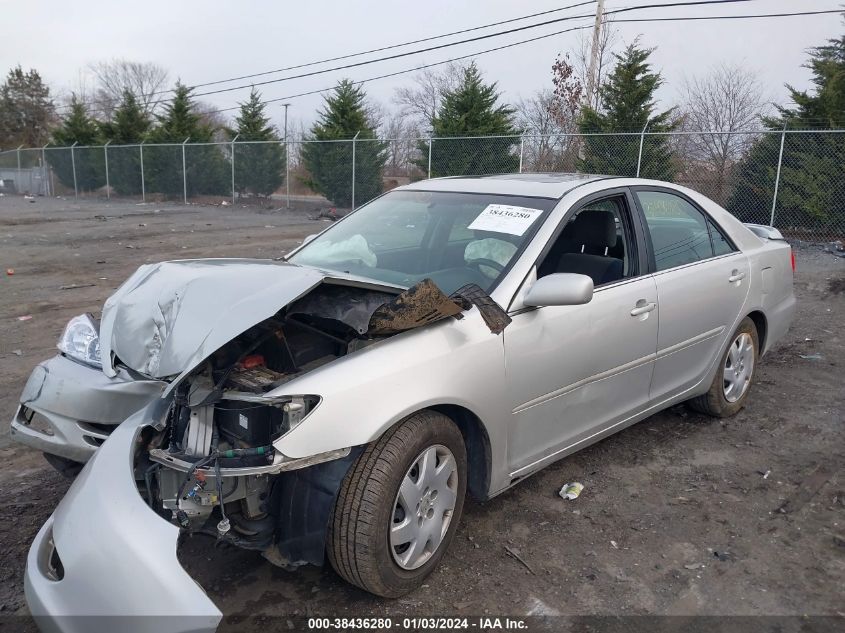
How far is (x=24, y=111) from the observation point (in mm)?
48625

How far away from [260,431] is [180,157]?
26.5 meters

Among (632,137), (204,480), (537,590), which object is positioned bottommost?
(537,590)

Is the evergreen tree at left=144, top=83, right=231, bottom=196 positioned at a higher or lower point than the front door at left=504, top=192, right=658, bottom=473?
higher

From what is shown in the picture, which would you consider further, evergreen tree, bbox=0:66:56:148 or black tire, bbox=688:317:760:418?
evergreen tree, bbox=0:66:56:148

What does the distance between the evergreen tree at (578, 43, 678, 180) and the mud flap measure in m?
13.7

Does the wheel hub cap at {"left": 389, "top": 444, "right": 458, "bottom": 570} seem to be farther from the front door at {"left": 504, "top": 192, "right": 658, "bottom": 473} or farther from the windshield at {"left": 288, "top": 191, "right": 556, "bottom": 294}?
the windshield at {"left": 288, "top": 191, "right": 556, "bottom": 294}

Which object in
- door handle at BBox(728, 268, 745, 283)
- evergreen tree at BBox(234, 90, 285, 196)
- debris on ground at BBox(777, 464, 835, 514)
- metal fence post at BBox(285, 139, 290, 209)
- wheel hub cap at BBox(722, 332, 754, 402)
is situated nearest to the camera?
A: debris on ground at BBox(777, 464, 835, 514)

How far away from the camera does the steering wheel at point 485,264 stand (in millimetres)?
3105

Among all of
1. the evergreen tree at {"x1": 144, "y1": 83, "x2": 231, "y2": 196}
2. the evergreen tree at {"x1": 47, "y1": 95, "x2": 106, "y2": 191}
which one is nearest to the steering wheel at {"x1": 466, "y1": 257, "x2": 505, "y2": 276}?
the evergreen tree at {"x1": 144, "y1": 83, "x2": 231, "y2": 196}

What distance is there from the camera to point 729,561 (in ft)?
9.62

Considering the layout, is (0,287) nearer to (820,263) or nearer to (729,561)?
(729,561)

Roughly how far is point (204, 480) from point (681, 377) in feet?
9.41

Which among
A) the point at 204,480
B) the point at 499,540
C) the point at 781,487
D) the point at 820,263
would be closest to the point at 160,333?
the point at 204,480

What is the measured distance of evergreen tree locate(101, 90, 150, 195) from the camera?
28.1 m
